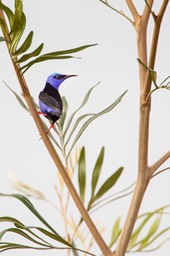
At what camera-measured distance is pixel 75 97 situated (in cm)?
172

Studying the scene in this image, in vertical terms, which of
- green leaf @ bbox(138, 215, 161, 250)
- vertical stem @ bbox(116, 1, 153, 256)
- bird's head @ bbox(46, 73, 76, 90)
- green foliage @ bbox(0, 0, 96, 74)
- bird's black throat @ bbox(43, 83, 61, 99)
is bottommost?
green leaf @ bbox(138, 215, 161, 250)

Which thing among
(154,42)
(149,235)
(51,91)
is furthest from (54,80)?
(149,235)

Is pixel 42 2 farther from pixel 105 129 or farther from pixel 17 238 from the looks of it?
pixel 17 238

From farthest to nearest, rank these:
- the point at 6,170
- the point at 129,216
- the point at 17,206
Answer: the point at 17,206
the point at 6,170
the point at 129,216

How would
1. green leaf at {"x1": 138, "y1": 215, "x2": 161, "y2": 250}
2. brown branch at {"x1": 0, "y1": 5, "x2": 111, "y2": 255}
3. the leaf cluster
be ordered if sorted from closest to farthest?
brown branch at {"x1": 0, "y1": 5, "x2": 111, "y2": 255}
the leaf cluster
green leaf at {"x1": 138, "y1": 215, "x2": 161, "y2": 250}

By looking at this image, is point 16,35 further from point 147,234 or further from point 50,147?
point 147,234

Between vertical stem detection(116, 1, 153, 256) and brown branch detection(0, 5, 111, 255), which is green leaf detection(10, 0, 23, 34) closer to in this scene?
brown branch detection(0, 5, 111, 255)

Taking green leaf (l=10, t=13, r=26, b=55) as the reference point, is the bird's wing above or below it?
below

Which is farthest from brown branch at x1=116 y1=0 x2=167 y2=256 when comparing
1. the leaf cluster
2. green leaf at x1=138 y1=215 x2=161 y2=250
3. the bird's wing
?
green leaf at x1=138 y1=215 x2=161 y2=250

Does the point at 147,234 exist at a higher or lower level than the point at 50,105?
lower

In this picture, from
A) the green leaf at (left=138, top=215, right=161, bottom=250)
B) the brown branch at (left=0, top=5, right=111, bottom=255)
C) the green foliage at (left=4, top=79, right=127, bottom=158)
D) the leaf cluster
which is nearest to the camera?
the brown branch at (left=0, top=5, right=111, bottom=255)

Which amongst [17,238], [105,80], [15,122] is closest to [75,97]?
[105,80]

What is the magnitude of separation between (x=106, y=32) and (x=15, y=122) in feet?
1.32

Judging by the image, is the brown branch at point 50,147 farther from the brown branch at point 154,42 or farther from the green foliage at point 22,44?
the brown branch at point 154,42
